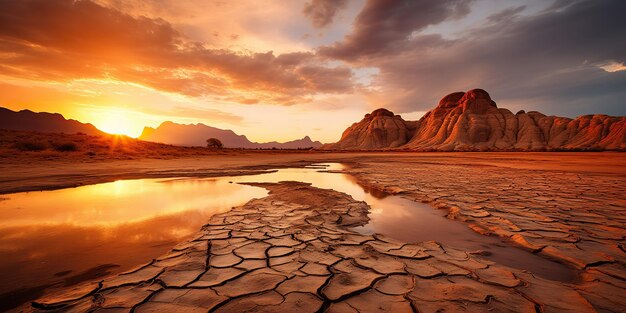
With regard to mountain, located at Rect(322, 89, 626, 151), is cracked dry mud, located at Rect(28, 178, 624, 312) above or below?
below

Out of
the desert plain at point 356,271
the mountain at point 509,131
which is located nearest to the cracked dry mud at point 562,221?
the desert plain at point 356,271

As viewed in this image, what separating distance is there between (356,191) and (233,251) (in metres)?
4.65

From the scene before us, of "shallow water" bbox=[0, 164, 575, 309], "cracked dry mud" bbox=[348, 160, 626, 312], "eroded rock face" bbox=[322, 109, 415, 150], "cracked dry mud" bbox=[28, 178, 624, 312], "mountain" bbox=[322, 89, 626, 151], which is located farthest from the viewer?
"eroded rock face" bbox=[322, 109, 415, 150]

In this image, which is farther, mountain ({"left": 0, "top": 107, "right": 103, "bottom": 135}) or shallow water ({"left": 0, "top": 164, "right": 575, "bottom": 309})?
mountain ({"left": 0, "top": 107, "right": 103, "bottom": 135})

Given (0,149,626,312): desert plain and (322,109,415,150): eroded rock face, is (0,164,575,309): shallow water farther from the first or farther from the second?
(322,109,415,150): eroded rock face

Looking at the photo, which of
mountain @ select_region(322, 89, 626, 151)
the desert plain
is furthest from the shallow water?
mountain @ select_region(322, 89, 626, 151)

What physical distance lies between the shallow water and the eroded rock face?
75.8 m

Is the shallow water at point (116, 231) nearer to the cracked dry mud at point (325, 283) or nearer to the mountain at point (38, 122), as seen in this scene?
the cracked dry mud at point (325, 283)

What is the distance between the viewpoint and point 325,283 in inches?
79.8

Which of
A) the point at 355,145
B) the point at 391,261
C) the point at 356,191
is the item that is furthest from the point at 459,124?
the point at 391,261

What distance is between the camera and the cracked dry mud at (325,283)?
172 centimetres

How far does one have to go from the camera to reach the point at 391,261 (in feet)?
8.13

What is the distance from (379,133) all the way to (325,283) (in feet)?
278

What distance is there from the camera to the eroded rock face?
81.2m
